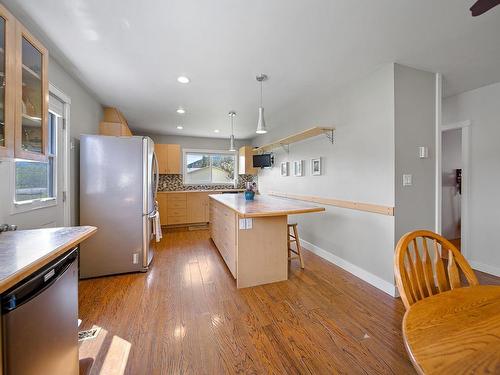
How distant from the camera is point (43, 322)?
2.87 feet

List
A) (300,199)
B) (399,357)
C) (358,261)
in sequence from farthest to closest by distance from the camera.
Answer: (300,199)
(358,261)
(399,357)

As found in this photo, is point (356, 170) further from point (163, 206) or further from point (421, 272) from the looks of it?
point (163, 206)

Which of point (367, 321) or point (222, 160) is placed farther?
point (222, 160)

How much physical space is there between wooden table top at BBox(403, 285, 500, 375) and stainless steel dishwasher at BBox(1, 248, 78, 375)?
4.01 feet

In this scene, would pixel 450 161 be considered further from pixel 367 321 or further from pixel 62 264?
pixel 62 264

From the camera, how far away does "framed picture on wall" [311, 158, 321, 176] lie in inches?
129

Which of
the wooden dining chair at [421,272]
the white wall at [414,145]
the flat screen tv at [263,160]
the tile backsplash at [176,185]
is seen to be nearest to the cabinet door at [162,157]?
the tile backsplash at [176,185]

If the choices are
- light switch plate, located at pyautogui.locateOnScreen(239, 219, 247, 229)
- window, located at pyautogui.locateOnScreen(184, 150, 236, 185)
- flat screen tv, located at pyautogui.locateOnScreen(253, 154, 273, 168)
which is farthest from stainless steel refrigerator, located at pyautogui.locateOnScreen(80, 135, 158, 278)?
window, located at pyautogui.locateOnScreen(184, 150, 236, 185)

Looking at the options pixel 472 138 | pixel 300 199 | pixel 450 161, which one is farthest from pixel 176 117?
pixel 450 161

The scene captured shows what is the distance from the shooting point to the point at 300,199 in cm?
380

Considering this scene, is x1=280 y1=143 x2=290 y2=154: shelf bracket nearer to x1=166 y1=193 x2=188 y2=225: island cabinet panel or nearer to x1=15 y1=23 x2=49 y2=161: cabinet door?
x1=166 y1=193 x2=188 y2=225: island cabinet panel

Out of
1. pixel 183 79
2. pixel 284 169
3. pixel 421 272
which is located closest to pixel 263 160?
pixel 284 169

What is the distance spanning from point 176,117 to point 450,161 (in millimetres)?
5394

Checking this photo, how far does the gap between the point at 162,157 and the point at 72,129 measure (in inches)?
107
